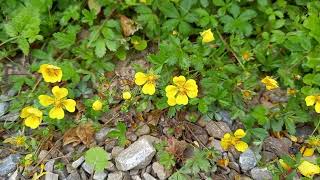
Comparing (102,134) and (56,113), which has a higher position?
(56,113)

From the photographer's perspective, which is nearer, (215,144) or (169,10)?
(215,144)

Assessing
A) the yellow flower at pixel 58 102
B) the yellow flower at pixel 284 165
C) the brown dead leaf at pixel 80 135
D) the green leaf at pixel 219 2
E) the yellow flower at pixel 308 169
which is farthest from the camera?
the green leaf at pixel 219 2

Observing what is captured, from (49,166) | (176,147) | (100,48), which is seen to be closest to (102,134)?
(49,166)

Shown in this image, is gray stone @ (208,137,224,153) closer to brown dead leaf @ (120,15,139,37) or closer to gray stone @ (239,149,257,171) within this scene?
gray stone @ (239,149,257,171)

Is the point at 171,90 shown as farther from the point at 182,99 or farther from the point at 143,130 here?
the point at 143,130

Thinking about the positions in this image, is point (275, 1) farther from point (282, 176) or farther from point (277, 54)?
point (282, 176)

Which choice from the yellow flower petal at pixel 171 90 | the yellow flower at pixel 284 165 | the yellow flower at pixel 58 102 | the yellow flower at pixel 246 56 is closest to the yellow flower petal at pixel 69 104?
the yellow flower at pixel 58 102

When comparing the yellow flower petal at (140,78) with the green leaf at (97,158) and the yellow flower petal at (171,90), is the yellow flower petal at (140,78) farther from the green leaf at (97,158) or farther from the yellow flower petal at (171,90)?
the green leaf at (97,158)
